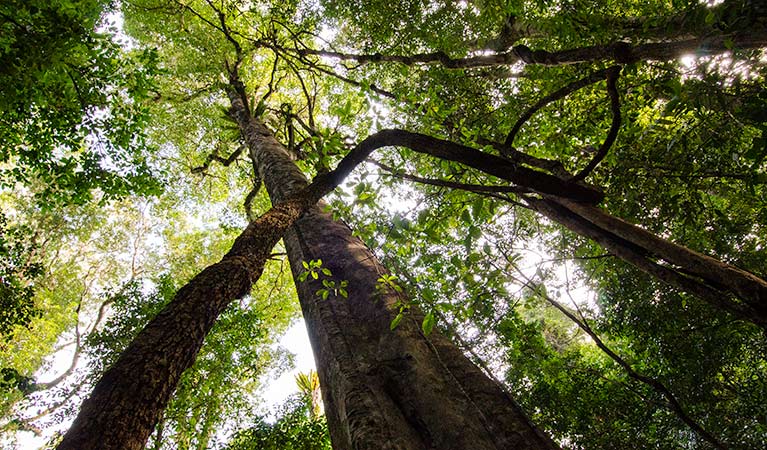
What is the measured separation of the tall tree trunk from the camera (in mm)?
1652

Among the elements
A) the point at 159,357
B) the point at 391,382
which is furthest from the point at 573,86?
the point at 159,357

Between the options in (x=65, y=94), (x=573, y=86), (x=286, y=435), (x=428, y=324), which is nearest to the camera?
(x=428, y=324)

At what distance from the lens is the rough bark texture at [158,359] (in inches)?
36.9

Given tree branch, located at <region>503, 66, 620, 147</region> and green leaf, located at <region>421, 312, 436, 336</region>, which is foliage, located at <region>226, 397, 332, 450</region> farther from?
tree branch, located at <region>503, 66, 620, 147</region>

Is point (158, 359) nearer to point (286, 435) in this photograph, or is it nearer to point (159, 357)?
point (159, 357)

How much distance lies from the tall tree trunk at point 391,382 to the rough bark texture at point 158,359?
797 millimetres

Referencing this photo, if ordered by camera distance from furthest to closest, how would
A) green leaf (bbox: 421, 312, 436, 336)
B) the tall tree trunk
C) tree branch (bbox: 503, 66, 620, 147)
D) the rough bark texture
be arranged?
tree branch (bbox: 503, 66, 620, 147), green leaf (bbox: 421, 312, 436, 336), the tall tree trunk, the rough bark texture

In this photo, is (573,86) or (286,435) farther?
(286,435)

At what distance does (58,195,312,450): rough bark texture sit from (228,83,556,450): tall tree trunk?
2.61ft

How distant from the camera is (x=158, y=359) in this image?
1150 millimetres

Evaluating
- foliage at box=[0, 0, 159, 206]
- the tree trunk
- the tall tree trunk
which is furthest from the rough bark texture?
foliage at box=[0, 0, 159, 206]

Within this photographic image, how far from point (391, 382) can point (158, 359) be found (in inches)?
46.5

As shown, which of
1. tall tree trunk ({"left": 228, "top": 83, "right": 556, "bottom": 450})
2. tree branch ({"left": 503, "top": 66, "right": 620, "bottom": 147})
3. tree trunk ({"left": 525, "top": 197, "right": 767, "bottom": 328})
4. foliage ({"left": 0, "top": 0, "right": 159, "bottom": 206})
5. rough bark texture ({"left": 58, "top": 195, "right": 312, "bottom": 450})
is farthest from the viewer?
foliage ({"left": 0, "top": 0, "right": 159, "bottom": 206})

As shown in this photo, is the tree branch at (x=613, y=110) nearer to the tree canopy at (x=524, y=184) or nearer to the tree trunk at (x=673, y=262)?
the tree canopy at (x=524, y=184)
